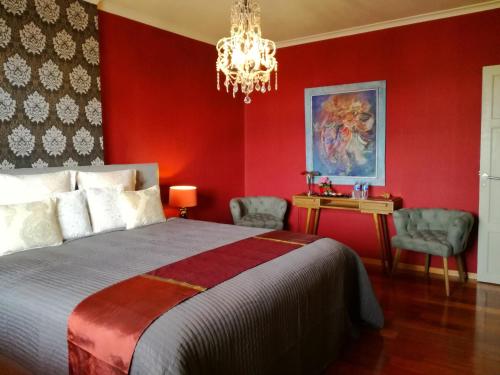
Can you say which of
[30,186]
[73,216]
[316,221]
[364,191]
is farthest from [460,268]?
[30,186]

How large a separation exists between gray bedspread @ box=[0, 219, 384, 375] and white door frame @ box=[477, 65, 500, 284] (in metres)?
1.73

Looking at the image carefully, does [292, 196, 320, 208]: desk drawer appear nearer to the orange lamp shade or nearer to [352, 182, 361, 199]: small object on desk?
[352, 182, 361, 199]: small object on desk

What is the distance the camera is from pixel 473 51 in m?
3.87

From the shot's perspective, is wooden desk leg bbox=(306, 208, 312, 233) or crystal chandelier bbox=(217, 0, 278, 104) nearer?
crystal chandelier bbox=(217, 0, 278, 104)

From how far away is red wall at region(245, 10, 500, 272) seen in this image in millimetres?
3916

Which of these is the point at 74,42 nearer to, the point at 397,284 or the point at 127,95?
the point at 127,95

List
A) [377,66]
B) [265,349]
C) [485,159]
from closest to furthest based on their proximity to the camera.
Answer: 1. [265,349]
2. [485,159]
3. [377,66]

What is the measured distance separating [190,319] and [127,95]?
295 cm

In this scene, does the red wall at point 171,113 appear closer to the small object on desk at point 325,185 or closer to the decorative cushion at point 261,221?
the decorative cushion at point 261,221

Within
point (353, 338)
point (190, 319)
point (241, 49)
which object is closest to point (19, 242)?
point (190, 319)

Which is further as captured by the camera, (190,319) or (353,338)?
(353,338)

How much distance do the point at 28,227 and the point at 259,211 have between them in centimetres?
295

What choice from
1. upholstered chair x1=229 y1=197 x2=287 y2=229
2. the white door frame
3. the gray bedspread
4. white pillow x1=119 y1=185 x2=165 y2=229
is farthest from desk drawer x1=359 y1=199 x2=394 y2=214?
white pillow x1=119 y1=185 x2=165 y2=229

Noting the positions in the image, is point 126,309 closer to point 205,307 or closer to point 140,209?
point 205,307
